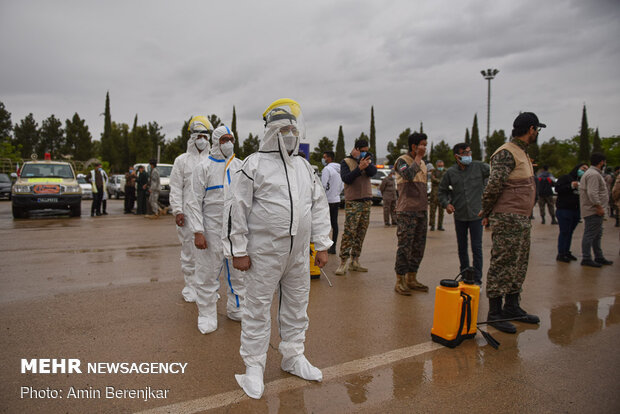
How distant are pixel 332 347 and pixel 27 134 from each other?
70.6 meters

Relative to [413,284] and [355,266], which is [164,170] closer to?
[355,266]

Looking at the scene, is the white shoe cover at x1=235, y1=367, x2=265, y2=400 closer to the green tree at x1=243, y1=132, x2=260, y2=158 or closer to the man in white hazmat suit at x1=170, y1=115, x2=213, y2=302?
the man in white hazmat suit at x1=170, y1=115, x2=213, y2=302

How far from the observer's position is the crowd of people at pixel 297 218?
3078mm

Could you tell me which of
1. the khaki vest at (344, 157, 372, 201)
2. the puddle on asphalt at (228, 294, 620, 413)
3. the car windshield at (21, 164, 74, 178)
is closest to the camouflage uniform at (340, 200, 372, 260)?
the khaki vest at (344, 157, 372, 201)

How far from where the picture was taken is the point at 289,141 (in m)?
3.19

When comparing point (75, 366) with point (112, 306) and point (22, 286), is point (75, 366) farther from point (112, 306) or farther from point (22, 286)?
point (22, 286)

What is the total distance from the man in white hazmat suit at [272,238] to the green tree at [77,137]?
57755 millimetres

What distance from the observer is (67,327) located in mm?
4207

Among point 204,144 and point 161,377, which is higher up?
point 204,144

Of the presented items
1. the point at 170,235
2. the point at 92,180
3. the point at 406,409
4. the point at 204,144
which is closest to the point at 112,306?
the point at 204,144

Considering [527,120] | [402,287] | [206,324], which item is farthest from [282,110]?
[402,287]

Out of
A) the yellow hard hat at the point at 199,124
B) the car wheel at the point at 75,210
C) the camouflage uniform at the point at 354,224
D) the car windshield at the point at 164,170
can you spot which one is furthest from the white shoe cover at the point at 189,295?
the car windshield at the point at 164,170

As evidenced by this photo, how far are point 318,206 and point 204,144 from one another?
2.38 meters

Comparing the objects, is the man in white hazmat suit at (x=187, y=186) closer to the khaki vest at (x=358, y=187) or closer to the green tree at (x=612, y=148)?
the khaki vest at (x=358, y=187)
